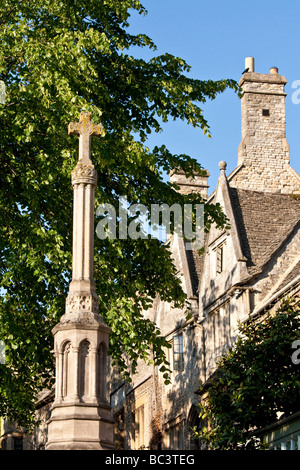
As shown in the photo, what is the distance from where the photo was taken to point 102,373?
13625 millimetres

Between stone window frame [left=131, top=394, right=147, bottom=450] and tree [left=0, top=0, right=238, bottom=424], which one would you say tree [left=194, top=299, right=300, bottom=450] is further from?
stone window frame [left=131, top=394, right=147, bottom=450]

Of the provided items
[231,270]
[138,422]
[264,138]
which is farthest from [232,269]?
[138,422]

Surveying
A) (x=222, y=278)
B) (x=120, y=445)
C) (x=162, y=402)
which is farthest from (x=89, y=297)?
(x=120, y=445)

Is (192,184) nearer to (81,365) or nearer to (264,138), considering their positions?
(264,138)

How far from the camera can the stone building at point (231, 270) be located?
1187 inches

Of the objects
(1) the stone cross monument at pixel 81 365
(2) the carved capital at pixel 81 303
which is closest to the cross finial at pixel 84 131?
(1) the stone cross monument at pixel 81 365

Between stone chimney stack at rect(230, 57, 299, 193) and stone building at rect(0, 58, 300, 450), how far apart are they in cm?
4

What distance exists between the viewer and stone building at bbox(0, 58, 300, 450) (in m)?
30.2

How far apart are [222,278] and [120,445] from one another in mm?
12603

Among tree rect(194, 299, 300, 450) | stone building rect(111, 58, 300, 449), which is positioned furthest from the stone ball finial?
tree rect(194, 299, 300, 450)

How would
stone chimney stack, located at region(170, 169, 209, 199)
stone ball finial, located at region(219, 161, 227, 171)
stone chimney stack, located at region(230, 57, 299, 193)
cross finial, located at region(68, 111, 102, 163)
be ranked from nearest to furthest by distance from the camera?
cross finial, located at region(68, 111, 102, 163)
stone ball finial, located at region(219, 161, 227, 171)
stone chimney stack, located at region(230, 57, 299, 193)
stone chimney stack, located at region(170, 169, 209, 199)

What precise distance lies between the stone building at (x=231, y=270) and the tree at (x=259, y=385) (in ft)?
18.8

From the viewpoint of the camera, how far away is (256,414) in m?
19.6

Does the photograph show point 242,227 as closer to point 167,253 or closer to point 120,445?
point 167,253
